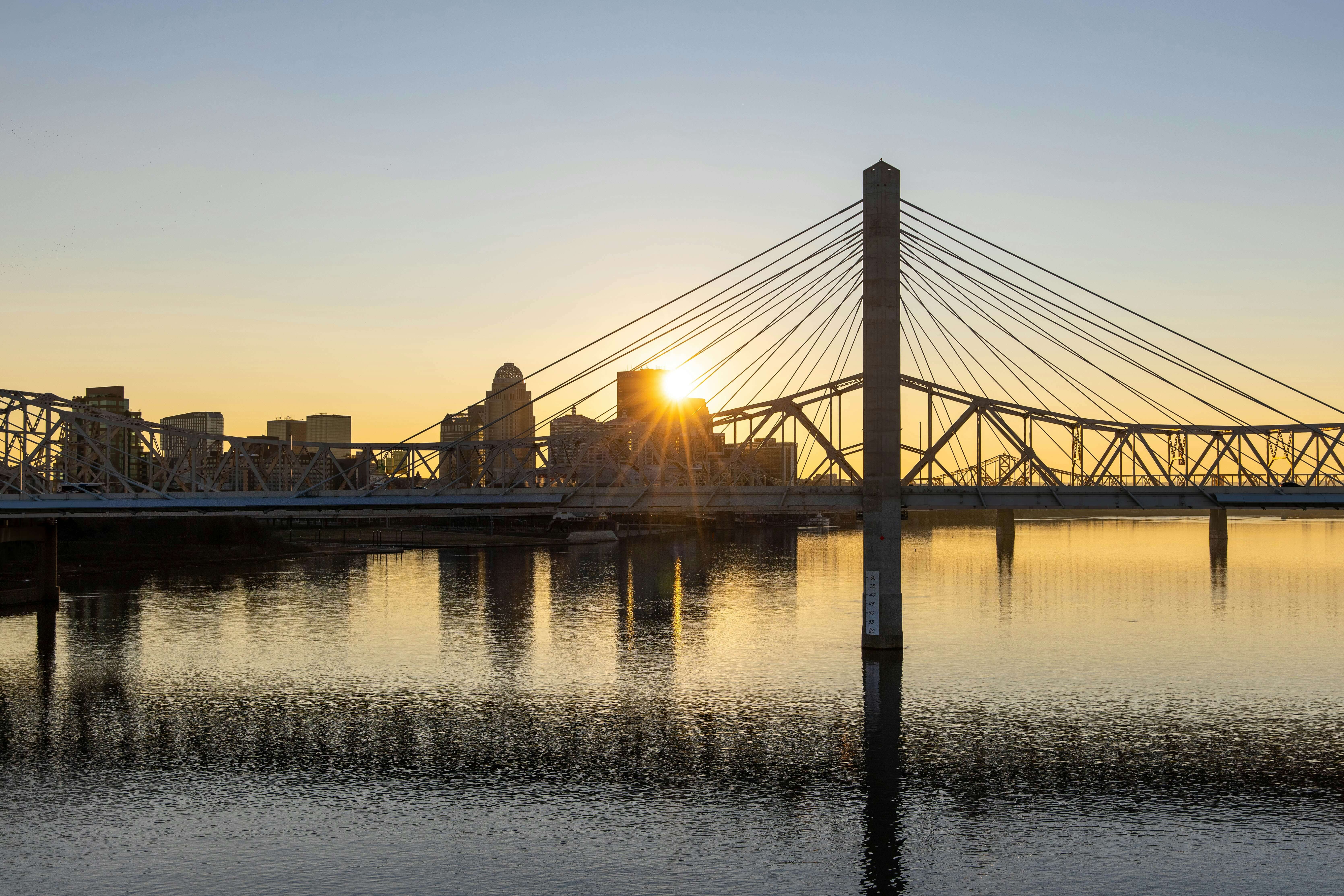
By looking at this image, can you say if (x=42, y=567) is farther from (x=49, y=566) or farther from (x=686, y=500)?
(x=686, y=500)

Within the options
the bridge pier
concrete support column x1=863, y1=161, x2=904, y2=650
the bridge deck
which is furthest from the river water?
the bridge deck

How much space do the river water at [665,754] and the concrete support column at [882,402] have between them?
4.28 meters

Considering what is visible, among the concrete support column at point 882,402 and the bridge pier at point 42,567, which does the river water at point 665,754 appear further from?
the bridge pier at point 42,567

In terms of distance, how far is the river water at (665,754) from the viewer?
36.8m

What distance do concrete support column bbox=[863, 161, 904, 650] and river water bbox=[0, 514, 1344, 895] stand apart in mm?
4282

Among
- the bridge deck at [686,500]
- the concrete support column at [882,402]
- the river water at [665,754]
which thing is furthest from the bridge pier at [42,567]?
the concrete support column at [882,402]

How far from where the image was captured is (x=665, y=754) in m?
49.8

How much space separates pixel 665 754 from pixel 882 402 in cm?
3119

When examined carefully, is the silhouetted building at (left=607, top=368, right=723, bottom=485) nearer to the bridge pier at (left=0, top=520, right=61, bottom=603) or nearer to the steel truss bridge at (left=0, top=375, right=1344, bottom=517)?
the steel truss bridge at (left=0, top=375, right=1344, bottom=517)

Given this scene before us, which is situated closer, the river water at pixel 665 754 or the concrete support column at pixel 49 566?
the river water at pixel 665 754

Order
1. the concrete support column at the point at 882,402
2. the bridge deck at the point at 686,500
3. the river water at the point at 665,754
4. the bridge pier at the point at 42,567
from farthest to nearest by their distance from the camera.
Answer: the bridge pier at the point at 42,567
the concrete support column at the point at 882,402
the bridge deck at the point at 686,500
the river water at the point at 665,754

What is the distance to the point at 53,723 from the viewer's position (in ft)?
184

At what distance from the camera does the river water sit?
36.8m

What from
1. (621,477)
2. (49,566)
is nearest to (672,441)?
(621,477)
